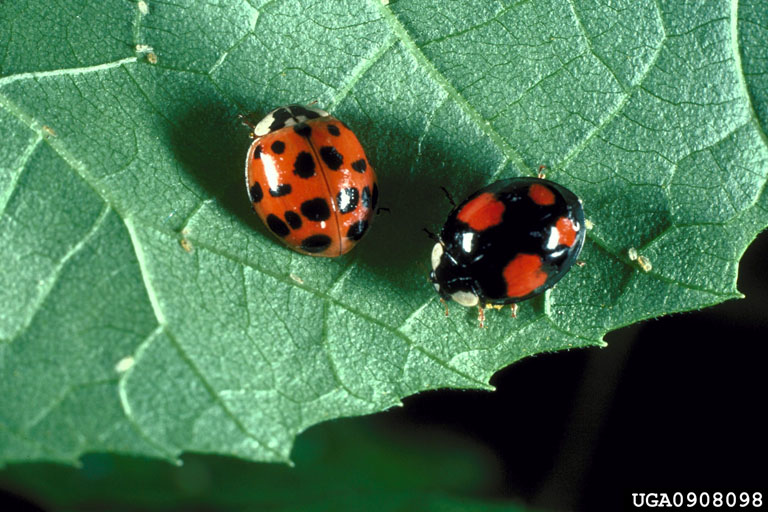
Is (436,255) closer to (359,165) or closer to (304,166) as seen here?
(359,165)

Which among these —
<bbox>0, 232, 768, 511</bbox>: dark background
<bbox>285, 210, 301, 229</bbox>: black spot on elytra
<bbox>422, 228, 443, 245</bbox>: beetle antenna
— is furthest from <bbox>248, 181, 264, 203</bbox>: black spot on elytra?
<bbox>0, 232, 768, 511</bbox>: dark background

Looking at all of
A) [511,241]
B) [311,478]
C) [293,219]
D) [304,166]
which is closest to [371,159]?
[304,166]

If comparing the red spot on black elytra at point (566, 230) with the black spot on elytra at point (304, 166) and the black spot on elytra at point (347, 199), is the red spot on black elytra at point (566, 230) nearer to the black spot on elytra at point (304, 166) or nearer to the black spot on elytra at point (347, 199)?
the black spot on elytra at point (347, 199)

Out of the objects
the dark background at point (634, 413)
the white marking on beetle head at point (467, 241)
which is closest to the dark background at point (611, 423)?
the dark background at point (634, 413)

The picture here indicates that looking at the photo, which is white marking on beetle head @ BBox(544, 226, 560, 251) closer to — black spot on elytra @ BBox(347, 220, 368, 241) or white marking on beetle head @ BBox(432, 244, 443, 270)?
white marking on beetle head @ BBox(432, 244, 443, 270)

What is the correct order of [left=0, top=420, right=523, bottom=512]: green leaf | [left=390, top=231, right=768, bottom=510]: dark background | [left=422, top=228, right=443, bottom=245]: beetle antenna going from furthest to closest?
[left=390, top=231, right=768, bottom=510]: dark background, [left=0, top=420, right=523, bottom=512]: green leaf, [left=422, top=228, right=443, bottom=245]: beetle antenna
